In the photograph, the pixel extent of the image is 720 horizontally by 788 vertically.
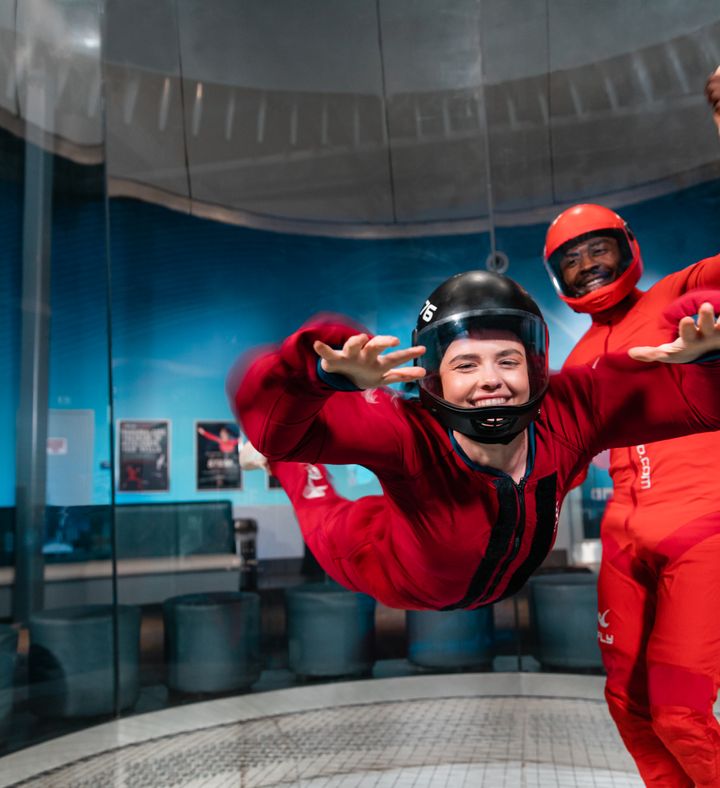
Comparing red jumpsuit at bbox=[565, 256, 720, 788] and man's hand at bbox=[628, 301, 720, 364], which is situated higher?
man's hand at bbox=[628, 301, 720, 364]

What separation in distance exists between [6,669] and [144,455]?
1128 mm

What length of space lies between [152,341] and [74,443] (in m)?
0.66

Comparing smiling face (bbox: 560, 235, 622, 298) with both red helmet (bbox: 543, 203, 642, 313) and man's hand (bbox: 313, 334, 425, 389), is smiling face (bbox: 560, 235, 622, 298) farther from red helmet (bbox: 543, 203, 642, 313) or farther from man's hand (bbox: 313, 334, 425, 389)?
man's hand (bbox: 313, 334, 425, 389)

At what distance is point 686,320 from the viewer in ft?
3.96

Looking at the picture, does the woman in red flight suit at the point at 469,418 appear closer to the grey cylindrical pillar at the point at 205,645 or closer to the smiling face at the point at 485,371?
the smiling face at the point at 485,371

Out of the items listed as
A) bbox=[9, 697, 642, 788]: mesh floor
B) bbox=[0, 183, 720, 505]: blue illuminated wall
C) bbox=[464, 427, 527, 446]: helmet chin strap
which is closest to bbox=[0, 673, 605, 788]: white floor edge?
bbox=[9, 697, 642, 788]: mesh floor

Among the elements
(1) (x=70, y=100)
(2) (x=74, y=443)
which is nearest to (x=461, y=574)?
(2) (x=74, y=443)

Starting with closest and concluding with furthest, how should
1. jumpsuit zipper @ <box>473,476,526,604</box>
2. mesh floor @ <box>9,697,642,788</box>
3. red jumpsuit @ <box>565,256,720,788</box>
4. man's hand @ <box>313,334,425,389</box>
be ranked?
man's hand @ <box>313,334,425,389</box> → jumpsuit zipper @ <box>473,476,526,604</box> → red jumpsuit @ <box>565,256,720,788</box> → mesh floor @ <box>9,697,642,788</box>

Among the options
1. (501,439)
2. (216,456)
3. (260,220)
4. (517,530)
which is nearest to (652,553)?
(517,530)

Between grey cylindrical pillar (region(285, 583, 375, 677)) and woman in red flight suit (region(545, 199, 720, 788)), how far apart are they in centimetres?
198

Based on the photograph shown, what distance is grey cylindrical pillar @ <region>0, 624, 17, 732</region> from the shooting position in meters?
3.01

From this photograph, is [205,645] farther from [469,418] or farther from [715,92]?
A: [715,92]

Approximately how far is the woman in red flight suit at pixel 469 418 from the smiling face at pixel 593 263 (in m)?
0.69

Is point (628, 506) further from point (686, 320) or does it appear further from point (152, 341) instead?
point (152, 341)
